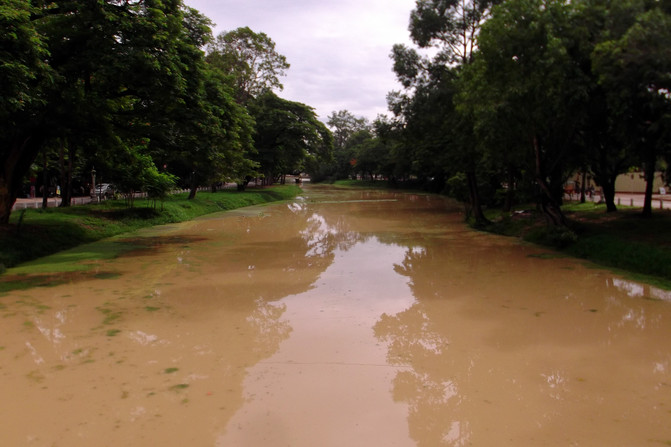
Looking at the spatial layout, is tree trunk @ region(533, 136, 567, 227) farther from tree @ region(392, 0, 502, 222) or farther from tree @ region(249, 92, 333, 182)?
tree @ region(249, 92, 333, 182)

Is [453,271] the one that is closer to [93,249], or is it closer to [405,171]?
[93,249]

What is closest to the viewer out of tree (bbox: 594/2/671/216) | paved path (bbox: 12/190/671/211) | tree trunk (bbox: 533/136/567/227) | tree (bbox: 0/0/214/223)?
tree (bbox: 594/2/671/216)

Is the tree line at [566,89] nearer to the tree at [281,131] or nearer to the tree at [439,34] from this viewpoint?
the tree at [439,34]

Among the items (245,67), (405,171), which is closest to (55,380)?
(245,67)

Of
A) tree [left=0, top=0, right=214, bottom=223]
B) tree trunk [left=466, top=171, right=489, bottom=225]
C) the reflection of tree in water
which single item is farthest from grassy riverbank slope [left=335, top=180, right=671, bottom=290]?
tree [left=0, top=0, right=214, bottom=223]

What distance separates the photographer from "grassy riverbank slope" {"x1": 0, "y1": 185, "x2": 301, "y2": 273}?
12203 millimetres

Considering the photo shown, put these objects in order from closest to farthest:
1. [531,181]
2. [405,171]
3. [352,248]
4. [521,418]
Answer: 1. [521,418]
2. [352,248]
3. [531,181]
4. [405,171]

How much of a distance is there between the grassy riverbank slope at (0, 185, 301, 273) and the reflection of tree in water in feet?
29.8

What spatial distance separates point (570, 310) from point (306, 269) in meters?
6.23

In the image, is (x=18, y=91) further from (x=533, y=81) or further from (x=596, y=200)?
(x=596, y=200)

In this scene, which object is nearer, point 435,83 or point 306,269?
point 306,269

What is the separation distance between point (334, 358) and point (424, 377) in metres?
1.19

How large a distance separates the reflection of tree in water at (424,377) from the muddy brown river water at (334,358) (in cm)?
2

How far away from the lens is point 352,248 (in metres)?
16.1
